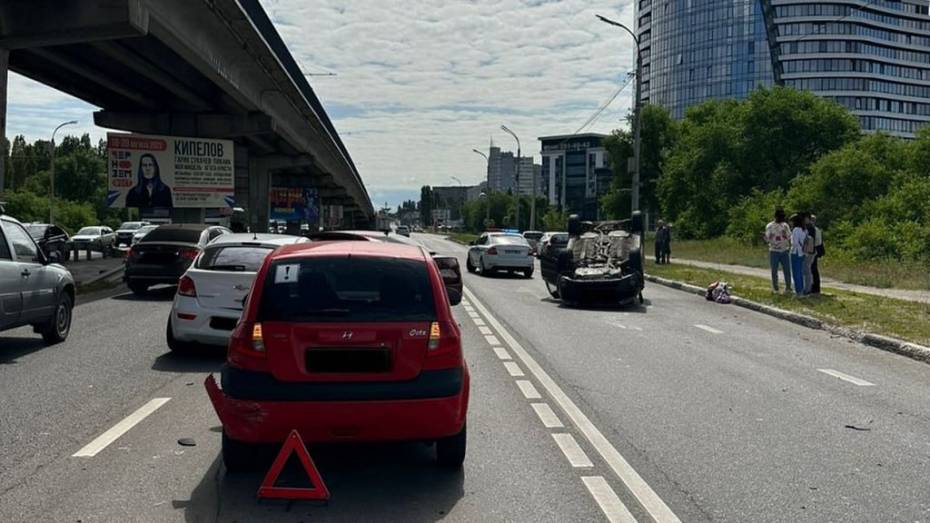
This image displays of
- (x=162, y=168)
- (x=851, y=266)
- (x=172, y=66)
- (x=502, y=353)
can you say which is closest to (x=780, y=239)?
(x=502, y=353)

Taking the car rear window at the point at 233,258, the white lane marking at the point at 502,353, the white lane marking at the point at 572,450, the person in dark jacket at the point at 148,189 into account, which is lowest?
the white lane marking at the point at 502,353

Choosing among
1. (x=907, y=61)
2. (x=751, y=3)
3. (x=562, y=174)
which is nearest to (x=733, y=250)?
(x=751, y=3)

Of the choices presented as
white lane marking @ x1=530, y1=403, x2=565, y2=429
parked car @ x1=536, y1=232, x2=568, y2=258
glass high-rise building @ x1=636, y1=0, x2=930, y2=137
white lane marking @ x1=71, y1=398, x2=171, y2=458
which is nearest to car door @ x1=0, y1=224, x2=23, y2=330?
white lane marking @ x1=71, y1=398, x2=171, y2=458

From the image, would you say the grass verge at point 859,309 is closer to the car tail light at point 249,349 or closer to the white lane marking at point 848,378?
the white lane marking at point 848,378

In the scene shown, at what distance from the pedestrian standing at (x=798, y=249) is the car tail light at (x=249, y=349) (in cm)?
1561

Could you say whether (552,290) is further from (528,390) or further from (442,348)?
(442,348)

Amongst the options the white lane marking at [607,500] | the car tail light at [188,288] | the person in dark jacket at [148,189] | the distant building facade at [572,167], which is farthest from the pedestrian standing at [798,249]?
the distant building facade at [572,167]

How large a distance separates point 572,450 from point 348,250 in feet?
7.40

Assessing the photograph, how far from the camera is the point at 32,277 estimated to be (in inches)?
433

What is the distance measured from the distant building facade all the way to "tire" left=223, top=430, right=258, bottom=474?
161 m

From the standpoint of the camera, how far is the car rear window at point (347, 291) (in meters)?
5.42

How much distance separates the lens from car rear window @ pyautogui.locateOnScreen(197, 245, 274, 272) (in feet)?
35.6

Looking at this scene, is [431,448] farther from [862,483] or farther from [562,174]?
[562,174]

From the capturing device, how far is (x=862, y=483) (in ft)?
18.4
